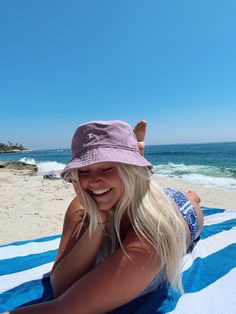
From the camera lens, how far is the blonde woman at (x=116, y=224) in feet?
4.33

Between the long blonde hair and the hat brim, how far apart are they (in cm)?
5

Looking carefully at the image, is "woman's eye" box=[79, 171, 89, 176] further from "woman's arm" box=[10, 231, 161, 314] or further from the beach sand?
the beach sand

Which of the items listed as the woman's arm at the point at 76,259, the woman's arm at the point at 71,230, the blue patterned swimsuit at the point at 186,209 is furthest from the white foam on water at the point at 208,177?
the woman's arm at the point at 76,259

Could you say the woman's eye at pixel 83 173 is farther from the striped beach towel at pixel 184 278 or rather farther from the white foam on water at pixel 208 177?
the white foam on water at pixel 208 177

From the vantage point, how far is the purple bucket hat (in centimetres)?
131

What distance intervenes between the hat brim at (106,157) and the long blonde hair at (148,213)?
51 mm

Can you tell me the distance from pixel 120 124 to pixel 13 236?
3279mm

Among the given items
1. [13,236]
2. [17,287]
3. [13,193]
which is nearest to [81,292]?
[17,287]

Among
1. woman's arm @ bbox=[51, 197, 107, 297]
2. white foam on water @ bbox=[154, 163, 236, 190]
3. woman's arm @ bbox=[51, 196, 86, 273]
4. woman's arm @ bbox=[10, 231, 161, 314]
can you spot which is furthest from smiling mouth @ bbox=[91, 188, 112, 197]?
white foam on water @ bbox=[154, 163, 236, 190]

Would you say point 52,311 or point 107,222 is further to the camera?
point 107,222

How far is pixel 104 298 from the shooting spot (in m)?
1.34

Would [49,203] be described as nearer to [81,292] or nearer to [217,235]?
[217,235]

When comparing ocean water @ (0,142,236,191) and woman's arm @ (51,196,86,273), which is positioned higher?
woman's arm @ (51,196,86,273)

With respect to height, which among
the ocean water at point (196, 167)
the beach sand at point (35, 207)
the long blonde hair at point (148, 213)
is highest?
the long blonde hair at point (148, 213)
